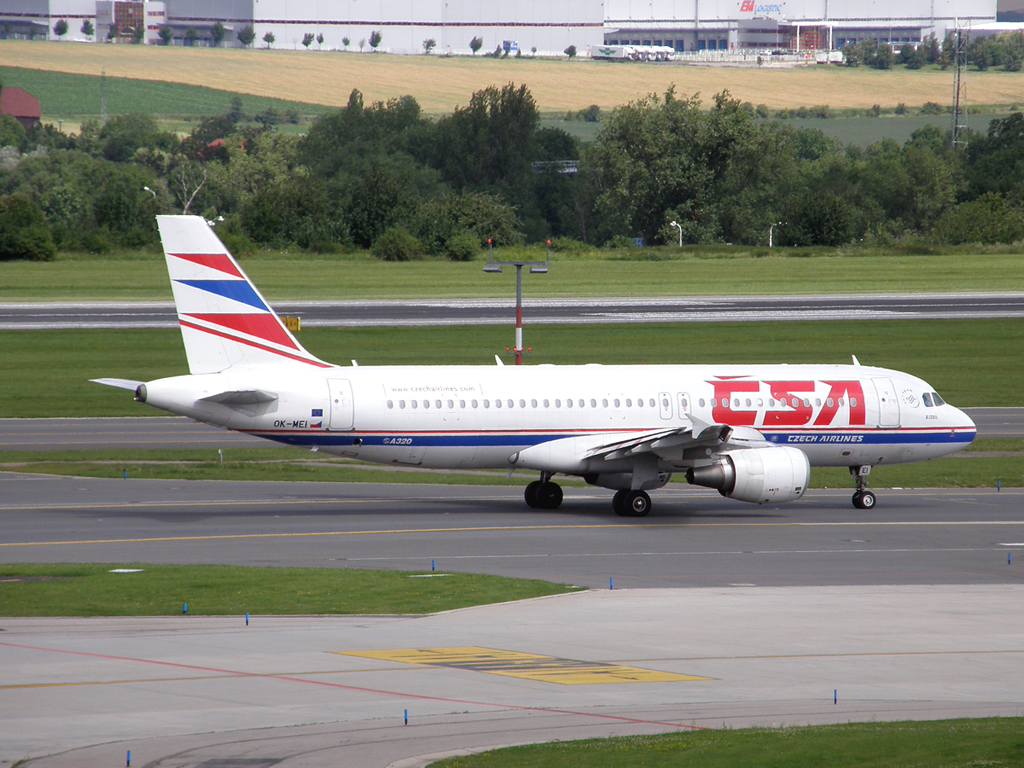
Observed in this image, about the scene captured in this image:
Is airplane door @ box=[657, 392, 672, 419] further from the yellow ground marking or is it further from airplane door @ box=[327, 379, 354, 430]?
the yellow ground marking

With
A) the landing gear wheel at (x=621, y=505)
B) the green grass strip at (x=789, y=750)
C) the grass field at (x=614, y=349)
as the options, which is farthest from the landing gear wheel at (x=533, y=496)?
the grass field at (x=614, y=349)

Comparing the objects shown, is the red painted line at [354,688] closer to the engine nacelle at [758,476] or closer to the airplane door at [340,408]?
the airplane door at [340,408]

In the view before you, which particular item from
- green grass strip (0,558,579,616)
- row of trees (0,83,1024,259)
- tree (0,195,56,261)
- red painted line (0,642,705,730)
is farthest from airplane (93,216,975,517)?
tree (0,195,56,261)

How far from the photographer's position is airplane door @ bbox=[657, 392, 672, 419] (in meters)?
38.6

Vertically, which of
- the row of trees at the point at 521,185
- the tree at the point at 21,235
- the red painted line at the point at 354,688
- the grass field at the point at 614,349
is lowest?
the red painted line at the point at 354,688

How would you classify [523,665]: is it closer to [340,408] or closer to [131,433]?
[340,408]

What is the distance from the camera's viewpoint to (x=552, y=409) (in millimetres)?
37750

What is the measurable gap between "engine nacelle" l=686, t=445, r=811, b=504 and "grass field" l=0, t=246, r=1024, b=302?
69.6m

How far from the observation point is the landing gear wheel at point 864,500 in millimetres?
39000

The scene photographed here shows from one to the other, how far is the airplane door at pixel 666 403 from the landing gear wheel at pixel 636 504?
2684 millimetres

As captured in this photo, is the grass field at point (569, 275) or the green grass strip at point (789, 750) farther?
the grass field at point (569, 275)

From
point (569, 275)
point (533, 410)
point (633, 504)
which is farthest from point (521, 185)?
point (633, 504)

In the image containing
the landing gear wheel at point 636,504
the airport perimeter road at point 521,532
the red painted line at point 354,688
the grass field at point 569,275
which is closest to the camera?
the red painted line at point 354,688

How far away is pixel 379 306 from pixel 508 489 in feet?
189
